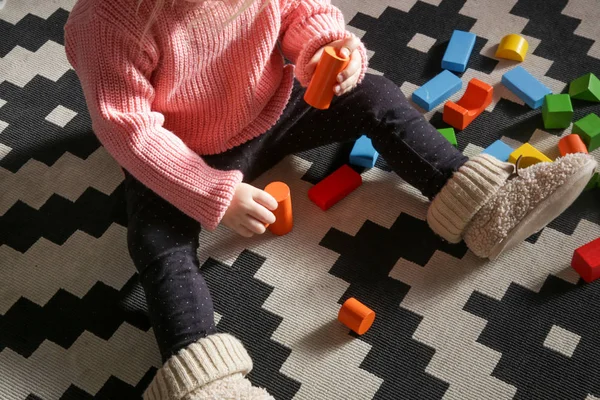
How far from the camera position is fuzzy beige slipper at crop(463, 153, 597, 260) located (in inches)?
40.7

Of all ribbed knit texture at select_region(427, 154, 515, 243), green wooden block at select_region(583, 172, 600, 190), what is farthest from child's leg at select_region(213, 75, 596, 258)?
green wooden block at select_region(583, 172, 600, 190)

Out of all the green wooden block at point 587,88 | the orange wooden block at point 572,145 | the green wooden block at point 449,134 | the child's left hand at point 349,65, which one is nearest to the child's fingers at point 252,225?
the child's left hand at point 349,65

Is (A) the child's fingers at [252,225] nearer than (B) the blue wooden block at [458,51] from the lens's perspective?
Yes

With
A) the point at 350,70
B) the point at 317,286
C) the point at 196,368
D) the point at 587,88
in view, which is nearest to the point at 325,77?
the point at 350,70

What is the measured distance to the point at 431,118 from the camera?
128 centimetres

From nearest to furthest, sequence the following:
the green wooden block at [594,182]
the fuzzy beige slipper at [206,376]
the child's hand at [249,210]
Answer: the fuzzy beige slipper at [206,376] → the child's hand at [249,210] → the green wooden block at [594,182]

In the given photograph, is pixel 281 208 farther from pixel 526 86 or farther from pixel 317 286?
pixel 526 86

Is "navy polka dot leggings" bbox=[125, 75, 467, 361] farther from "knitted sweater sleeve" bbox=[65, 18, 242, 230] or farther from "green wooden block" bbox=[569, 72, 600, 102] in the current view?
"green wooden block" bbox=[569, 72, 600, 102]

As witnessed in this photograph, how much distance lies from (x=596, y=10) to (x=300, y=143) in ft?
2.20

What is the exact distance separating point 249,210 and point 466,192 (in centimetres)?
31

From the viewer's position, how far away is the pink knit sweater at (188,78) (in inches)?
37.2

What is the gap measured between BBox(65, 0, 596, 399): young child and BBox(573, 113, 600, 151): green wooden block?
16 centimetres

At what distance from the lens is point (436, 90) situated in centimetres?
129

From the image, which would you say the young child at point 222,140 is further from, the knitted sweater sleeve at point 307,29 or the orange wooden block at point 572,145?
the orange wooden block at point 572,145
